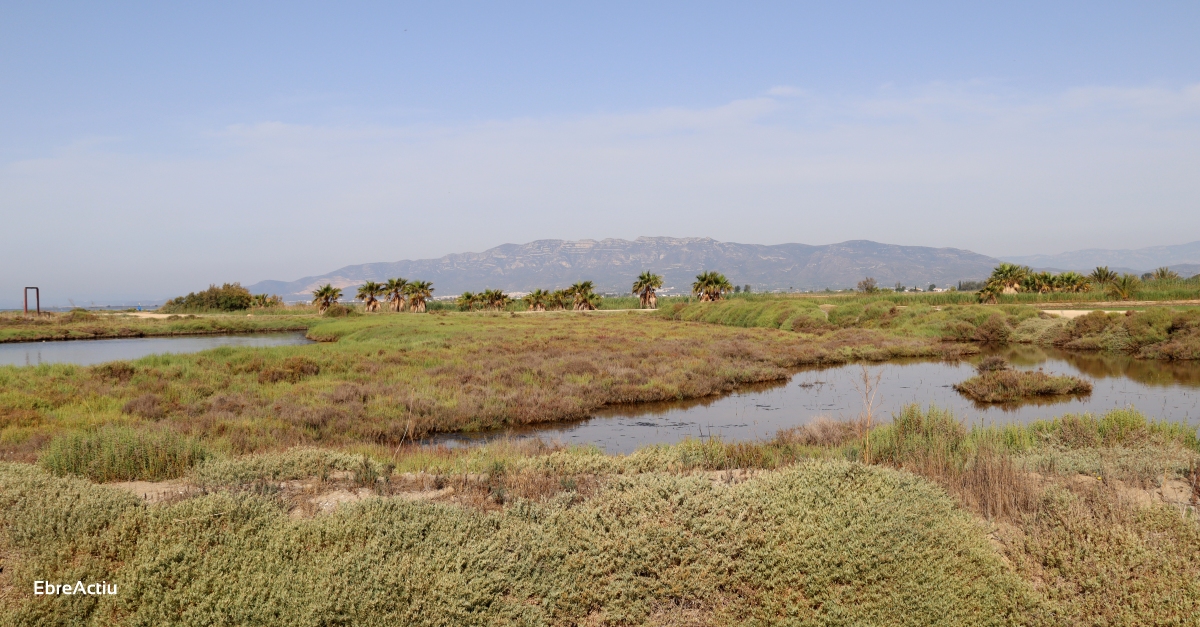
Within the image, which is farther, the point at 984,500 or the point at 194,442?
the point at 194,442

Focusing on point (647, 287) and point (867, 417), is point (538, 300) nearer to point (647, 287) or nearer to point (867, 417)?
point (647, 287)

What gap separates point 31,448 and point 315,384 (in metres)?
8.13

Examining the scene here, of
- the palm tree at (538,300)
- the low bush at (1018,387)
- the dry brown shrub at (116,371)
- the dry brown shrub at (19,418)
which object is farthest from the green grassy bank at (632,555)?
the palm tree at (538,300)

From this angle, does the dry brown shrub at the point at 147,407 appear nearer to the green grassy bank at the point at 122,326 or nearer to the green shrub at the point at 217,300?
the green grassy bank at the point at 122,326

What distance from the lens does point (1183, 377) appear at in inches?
854

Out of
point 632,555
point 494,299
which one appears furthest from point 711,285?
point 632,555

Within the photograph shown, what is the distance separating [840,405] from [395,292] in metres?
63.4

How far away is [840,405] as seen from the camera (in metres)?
17.7

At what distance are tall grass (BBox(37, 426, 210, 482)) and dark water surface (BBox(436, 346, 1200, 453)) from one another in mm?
5770

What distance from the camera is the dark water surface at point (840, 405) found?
14.6 meters

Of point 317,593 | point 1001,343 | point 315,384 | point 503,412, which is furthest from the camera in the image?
point 1001,343

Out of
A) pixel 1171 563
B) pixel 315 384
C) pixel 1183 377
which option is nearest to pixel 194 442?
pixel 315 384

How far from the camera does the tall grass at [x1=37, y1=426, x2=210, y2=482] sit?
8.16 meters

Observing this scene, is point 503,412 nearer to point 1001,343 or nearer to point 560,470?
point 560,470
